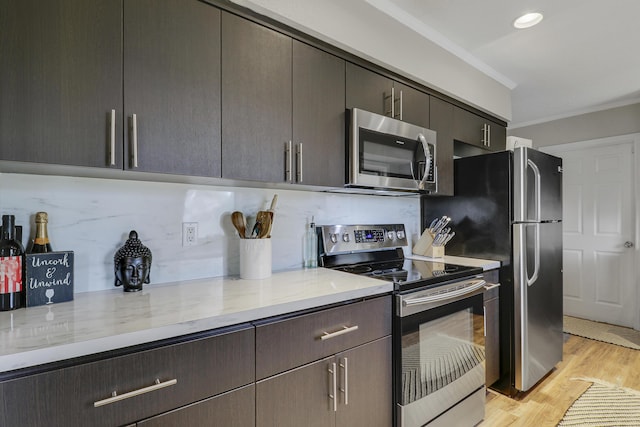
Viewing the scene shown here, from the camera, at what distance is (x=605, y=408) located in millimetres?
2076

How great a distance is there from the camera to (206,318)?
3.23 feet

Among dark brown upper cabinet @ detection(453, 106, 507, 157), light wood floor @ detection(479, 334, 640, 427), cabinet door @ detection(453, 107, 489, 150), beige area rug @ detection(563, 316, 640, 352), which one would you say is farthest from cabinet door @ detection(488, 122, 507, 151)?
beige area rug @ detection(563, 316, 640, 352)

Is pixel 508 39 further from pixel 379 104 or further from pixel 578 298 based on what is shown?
pixel 578 298

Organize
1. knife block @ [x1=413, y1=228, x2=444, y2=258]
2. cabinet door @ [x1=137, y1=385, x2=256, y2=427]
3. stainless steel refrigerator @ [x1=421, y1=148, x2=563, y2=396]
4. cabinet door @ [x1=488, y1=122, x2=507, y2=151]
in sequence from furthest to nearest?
cabinet door @ [x1=488, y1=122, x2=507, y2=151] → knife block @ [x1=413, y1=228, x2=444, y2=258] → stainless steel refrigerator @ [x1=421, y1=148, x2=563, y2=396] → cabinet door @ [x1=137, y1=385, x2=256, y2=427]

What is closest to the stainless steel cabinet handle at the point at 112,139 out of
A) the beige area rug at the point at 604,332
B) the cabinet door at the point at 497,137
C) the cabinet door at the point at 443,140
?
the cabinet door at the point at 443,140

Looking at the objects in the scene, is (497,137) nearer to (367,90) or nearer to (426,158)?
(426,158)

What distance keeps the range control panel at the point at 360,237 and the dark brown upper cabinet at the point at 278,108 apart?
1.31ft

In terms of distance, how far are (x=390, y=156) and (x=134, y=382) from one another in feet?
5.34

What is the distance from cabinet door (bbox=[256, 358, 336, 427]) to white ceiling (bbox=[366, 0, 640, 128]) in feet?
6.32

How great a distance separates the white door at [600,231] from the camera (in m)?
3.52

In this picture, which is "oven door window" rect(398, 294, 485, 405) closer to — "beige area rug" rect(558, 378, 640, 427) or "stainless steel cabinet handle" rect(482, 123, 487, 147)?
"beige area rug" rect(558, 378, 640, 427)

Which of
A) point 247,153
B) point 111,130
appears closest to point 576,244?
point 247,153

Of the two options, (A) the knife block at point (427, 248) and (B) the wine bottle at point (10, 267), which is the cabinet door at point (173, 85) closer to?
(B) the wine bottle at point (10, 267)

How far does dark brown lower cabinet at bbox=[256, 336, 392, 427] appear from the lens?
1.13 meters
